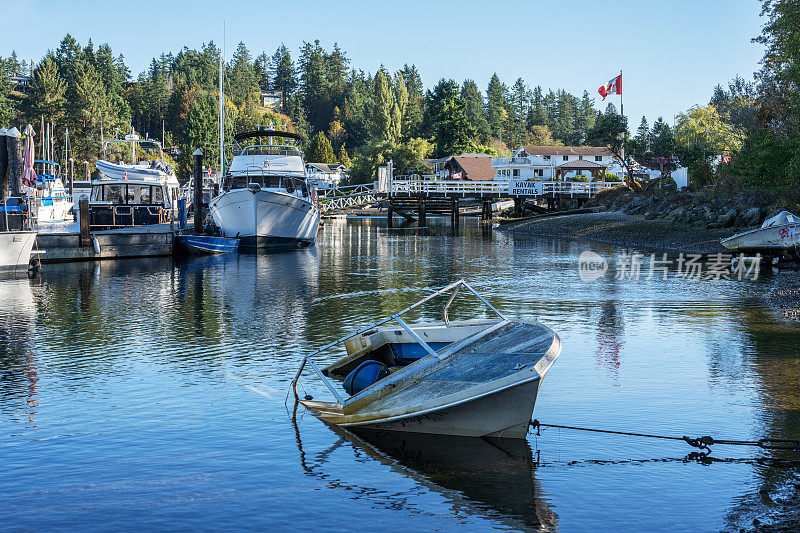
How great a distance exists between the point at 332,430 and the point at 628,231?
139 feet

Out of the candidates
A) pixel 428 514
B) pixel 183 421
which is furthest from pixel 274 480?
pixel 183 421

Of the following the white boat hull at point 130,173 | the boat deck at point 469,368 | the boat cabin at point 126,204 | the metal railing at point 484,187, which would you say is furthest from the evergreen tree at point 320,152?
the boat deck at point 469,368

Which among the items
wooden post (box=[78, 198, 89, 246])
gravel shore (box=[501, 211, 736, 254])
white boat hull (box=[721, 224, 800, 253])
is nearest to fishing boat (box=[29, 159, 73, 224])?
wooden post (box=[78, 198, 89, 246])

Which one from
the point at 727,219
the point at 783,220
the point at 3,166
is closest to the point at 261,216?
the point at 3,166

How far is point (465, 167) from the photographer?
353 feet

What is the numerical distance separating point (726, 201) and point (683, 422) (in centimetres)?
3699

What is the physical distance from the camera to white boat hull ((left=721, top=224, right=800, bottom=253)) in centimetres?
3109

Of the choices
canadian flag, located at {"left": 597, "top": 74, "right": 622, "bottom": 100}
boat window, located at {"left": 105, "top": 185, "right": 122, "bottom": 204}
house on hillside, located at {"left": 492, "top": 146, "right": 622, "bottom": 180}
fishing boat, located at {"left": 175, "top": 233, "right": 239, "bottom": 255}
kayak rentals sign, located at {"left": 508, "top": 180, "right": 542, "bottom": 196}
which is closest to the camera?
fishing boat, located at {"left": 175, "top": 233, "right": 239, "bottom": 255}

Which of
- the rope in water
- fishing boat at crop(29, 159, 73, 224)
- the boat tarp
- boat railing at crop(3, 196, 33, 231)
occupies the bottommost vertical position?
the rope in water

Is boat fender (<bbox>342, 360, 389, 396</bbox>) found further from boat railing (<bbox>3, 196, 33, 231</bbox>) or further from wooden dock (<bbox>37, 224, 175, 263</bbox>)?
wooden dock (<bbox>37, 224, 175, 263</bbox>)

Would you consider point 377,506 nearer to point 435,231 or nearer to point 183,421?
point 183,421

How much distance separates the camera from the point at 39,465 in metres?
9.74

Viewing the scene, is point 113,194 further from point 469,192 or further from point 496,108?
point 496,108

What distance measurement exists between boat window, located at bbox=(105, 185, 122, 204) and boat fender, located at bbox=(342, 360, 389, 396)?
31.6 meters
